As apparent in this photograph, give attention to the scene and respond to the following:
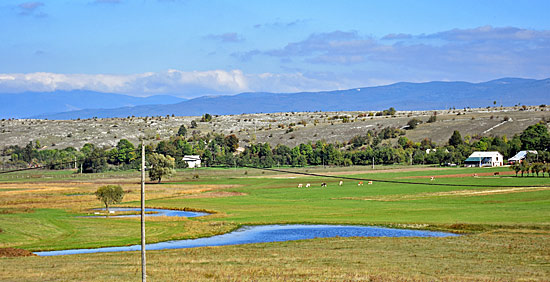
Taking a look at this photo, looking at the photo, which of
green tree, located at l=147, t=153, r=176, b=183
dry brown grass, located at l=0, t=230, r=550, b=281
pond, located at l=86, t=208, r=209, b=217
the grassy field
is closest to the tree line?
green tree, located at l=147, t=153, r=176, b=183

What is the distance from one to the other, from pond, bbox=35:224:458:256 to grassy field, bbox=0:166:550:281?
191 centimetres

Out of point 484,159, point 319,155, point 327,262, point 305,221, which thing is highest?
point 319,155

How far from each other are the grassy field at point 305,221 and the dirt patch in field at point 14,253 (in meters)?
3.31

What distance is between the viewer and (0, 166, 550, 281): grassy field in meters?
35.8

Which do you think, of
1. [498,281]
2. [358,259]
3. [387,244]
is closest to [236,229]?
[387,244]

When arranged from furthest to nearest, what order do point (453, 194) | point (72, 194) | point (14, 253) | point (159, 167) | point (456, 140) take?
point (456, 140) → point (159, 167) → point (72, 194) → point (453, 194) → point (14, 253)

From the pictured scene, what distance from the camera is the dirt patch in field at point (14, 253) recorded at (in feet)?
147

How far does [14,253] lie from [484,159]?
131249mm

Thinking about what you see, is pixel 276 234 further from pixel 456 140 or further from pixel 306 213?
pixel 456 140

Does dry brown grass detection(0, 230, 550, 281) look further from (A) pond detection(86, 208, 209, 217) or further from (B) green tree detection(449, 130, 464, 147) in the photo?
(B) green tree detection(449, 130, 464, 147)

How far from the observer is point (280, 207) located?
3228 inches

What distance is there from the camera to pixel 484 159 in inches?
6196

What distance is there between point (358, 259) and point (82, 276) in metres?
16.4

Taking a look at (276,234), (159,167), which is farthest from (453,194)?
(159,167)
